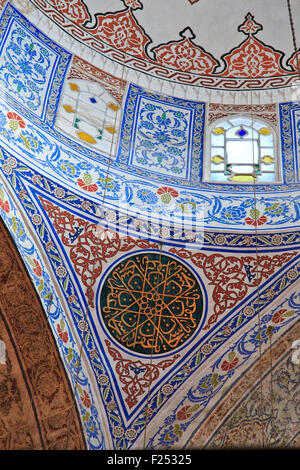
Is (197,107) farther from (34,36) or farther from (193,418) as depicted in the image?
(193,418)

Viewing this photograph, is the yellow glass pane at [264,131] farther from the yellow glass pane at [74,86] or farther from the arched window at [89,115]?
the yellow glass pane at [74,86]

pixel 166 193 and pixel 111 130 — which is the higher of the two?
pixel 111 130

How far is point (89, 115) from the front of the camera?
723 cm

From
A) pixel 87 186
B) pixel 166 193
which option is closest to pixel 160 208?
pixel 166 193

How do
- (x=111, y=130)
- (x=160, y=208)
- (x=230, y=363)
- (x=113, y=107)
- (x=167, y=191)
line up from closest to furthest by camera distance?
(x=230, y=363) → (x=160, y=208) → (x=167, y=191) → (x=111, y=130) → (x=113, y=107)

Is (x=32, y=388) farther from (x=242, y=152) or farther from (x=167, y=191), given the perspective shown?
(x=242, y=152)

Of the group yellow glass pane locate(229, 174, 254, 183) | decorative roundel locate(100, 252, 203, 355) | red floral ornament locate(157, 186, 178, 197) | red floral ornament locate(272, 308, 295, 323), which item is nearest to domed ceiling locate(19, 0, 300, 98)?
yellow glass pane locate(229, 174, 254, 183)

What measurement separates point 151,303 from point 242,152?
2.01 m

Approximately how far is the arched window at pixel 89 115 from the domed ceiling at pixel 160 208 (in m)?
0.02

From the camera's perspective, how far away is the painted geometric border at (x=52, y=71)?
6602 millimetres

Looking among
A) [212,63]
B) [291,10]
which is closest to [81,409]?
[212,63]

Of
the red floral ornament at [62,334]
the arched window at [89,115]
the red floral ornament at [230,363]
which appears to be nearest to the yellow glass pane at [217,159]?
the arched window at [89,115]

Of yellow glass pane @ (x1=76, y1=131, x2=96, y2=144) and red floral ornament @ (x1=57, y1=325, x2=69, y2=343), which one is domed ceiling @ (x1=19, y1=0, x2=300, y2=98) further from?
red floral ornament @ (x1=57, y1=325, x2=69, y2=343)
